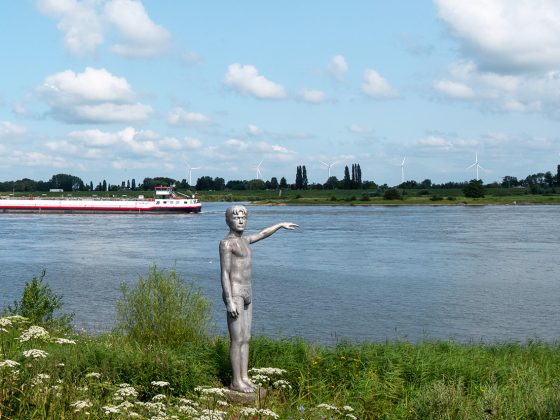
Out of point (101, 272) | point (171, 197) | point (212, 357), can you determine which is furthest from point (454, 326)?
point (171, 197)

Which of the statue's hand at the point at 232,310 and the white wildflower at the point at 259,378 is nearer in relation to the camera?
the white wildflower at the point at 259,378

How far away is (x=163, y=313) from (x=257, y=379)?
16.1 feet

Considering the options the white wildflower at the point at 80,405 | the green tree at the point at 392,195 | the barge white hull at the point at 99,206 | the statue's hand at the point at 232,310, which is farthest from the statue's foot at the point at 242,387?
the green tree at the point at 392,195

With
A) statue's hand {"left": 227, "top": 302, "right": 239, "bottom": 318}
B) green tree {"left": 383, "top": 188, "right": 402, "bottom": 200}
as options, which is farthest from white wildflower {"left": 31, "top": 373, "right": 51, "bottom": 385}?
green tree {"left": 383, "top": 188, "right": 402, "bottom": 200}

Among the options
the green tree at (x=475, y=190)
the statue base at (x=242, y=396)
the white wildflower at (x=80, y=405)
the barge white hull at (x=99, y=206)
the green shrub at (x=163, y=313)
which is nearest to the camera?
the white wildflower at (x=80, y=405)

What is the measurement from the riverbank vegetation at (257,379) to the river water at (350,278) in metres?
3.05

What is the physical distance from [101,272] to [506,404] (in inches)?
1276

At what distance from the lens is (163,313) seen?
14492 millimetres

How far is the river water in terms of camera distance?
23.4 m

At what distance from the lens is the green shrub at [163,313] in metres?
14.3

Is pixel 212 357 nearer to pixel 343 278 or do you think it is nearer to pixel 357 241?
pixel 343 278

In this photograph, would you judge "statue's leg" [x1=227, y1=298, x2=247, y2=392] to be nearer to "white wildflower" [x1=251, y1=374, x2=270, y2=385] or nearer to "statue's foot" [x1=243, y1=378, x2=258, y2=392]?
"statue's foot" [x1=243, y1=378, x2=258, y2=392]

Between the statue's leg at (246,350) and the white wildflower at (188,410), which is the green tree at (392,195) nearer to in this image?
the statue's leg at (246,350)

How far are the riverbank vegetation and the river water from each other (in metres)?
3.05
